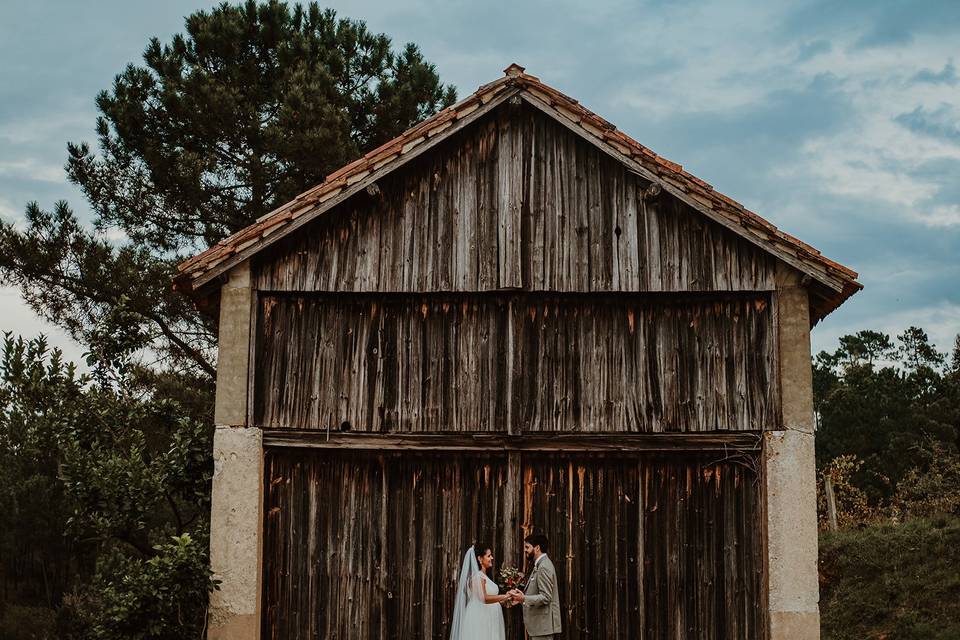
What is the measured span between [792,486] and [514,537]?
3141 millimetres

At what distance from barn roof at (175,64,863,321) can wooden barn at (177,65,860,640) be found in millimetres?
27

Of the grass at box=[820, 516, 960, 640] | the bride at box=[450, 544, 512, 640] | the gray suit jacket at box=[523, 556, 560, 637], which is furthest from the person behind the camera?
the grass at box=[820, 516, 960, 640]

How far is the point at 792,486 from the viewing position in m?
11.2

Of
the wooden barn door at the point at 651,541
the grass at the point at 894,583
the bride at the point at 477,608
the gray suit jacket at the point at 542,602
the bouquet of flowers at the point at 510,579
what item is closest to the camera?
the gray suit jacket at the point at 542,602

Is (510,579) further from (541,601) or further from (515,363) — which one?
(515,363)

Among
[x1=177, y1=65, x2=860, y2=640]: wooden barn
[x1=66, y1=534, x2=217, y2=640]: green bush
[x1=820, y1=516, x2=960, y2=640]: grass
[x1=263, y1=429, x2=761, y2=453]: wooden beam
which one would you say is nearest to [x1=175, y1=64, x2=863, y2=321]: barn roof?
[x1=177, y1=65, x2=860, y2=640]: wooden barn

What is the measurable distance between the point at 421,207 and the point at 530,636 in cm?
492

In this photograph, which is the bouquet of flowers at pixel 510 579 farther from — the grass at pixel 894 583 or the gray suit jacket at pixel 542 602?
the grass at pixel 894 583

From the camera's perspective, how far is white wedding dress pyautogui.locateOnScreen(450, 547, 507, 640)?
10875mm

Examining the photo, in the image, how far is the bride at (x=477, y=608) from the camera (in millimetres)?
10867

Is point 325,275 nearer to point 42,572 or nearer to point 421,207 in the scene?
point 421,207

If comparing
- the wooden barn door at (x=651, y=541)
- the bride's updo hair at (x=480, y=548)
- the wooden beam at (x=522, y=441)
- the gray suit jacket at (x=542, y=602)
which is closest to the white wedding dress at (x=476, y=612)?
the bride's updo hair at (x=480, y=548)

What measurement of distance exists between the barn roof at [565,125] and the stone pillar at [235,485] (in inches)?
17.6

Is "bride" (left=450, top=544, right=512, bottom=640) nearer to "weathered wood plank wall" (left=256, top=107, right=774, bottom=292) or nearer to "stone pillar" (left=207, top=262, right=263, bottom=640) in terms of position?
"stone pillar" (left=207, top=262, right=263, bottom=640)
